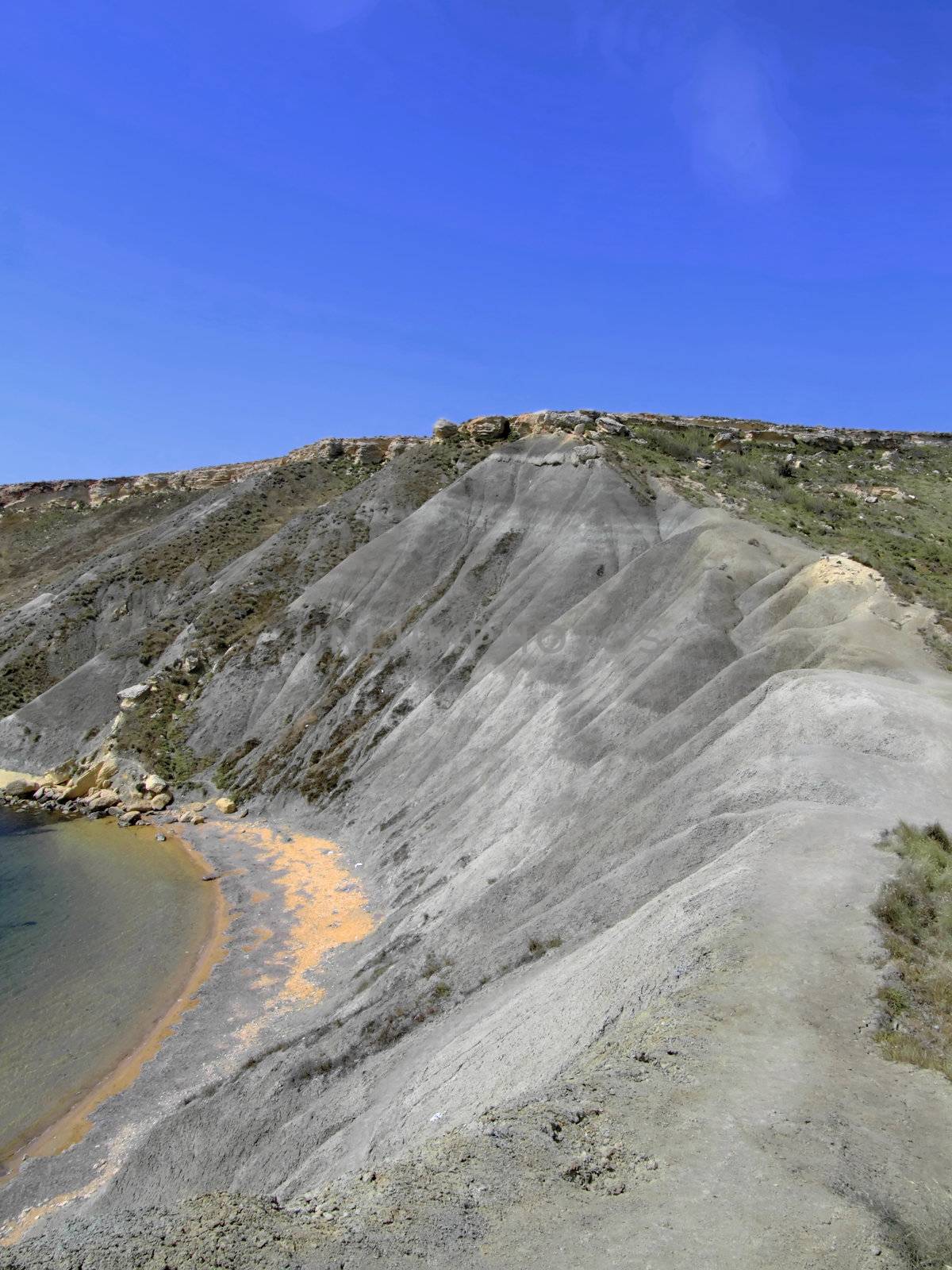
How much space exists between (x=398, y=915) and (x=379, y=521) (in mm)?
42104

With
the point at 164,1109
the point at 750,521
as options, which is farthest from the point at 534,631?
the point at 164,1109

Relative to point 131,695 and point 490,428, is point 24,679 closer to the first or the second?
point 131,695

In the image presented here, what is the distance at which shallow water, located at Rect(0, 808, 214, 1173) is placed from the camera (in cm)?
1981

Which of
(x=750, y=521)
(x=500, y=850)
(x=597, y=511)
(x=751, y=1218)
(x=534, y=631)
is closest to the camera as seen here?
(x=751, y=1218)

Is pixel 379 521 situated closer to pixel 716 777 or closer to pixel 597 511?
pixel 597 511

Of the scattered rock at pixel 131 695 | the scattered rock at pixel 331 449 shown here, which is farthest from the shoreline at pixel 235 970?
the scattered rock at pixel 331 449

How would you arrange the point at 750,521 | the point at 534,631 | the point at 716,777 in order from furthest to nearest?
the point at 750,521
the point at 534,631
the point at 716,777

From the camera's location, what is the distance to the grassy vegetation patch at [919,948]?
31.9 ft

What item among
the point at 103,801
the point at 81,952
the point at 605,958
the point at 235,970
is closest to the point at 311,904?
the point at 235,970

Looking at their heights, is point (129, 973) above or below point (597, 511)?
below

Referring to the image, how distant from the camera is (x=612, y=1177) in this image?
324 inches

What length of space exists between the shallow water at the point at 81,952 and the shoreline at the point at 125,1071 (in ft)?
0.47

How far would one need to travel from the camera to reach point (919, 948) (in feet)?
38.6

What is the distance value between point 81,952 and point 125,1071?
7.85 metres
